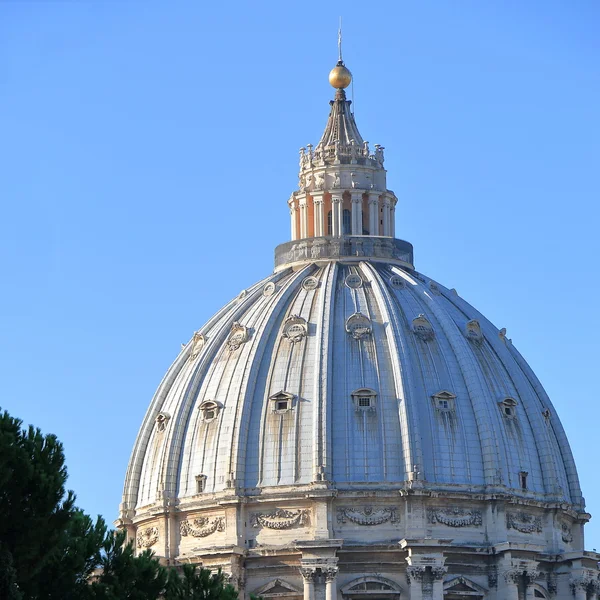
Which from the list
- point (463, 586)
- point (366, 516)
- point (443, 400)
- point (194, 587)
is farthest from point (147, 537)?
point (194, 587)

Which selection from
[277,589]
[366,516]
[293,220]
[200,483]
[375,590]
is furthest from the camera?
[293,220]

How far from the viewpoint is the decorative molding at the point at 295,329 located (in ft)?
307

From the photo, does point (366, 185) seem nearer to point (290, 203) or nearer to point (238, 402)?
point (290, 203)

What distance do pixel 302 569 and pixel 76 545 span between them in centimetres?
3080

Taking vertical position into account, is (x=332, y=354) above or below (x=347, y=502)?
above

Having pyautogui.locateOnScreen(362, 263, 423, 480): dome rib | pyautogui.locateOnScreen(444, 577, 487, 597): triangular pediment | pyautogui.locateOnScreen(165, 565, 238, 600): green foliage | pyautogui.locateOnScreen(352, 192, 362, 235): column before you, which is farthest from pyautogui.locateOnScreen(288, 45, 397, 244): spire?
pyautogui.locateOnScreen(165, 565, 238, 600): green foliage

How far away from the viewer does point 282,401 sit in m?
91.2

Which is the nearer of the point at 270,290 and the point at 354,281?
the point at 354,281

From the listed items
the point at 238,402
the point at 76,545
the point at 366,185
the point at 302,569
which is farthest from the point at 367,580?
the point at 76,545

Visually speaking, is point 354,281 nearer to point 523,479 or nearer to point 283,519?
point 523,479

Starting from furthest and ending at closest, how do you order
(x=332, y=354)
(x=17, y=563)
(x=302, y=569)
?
(x=332, y=354)
(x=302, y=569)
(x=17, y=563)

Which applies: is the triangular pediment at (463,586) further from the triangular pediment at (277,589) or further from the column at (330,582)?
the triangular pediment at (277,589)

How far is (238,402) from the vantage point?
92.2 m

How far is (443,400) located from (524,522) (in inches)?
225
